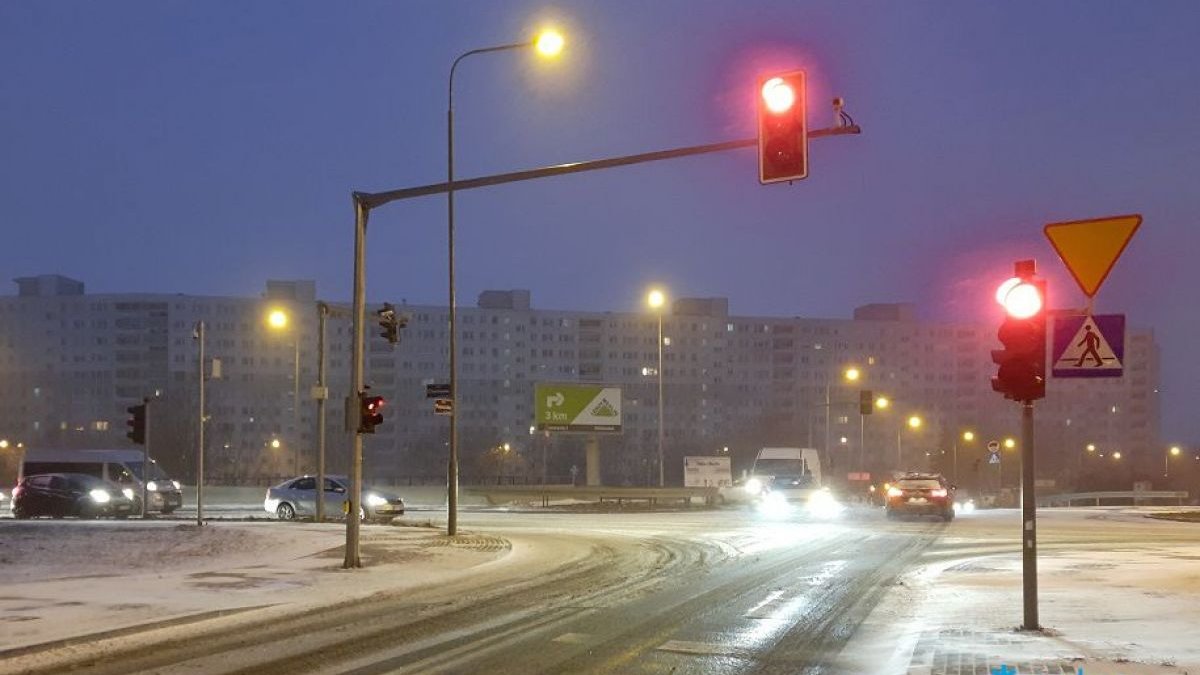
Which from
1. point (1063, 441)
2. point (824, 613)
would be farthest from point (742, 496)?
point (1063, 441)

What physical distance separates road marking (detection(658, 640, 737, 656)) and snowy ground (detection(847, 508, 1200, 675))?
4.18 ft

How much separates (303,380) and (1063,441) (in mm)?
82528

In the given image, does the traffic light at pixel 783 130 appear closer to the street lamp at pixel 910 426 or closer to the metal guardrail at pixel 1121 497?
the street lamp at pixel 910 426

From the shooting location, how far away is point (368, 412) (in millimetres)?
20000

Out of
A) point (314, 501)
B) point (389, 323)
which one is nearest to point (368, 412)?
point (389, 323)

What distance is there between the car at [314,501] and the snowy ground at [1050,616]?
1805 cm


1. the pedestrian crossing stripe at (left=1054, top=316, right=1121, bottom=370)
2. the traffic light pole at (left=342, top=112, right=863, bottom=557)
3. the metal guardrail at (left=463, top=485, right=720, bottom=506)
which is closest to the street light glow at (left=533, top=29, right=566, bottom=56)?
the traffic light pole at (left=342, top=112, right=863, bottom=557)

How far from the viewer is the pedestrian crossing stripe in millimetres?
11797

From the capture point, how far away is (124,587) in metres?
16.5

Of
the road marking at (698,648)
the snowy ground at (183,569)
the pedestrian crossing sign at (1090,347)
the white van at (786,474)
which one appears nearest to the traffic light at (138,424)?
the snowy ground at (183,569)

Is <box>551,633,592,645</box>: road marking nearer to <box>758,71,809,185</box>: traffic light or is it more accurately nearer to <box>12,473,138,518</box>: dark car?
<box>758,71,809,185</box>: traffic light

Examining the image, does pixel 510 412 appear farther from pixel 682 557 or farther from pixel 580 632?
pixel 580 632

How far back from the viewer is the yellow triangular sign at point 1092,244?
36.5 ft

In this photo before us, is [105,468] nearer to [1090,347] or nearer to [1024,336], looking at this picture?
[1024,336]
